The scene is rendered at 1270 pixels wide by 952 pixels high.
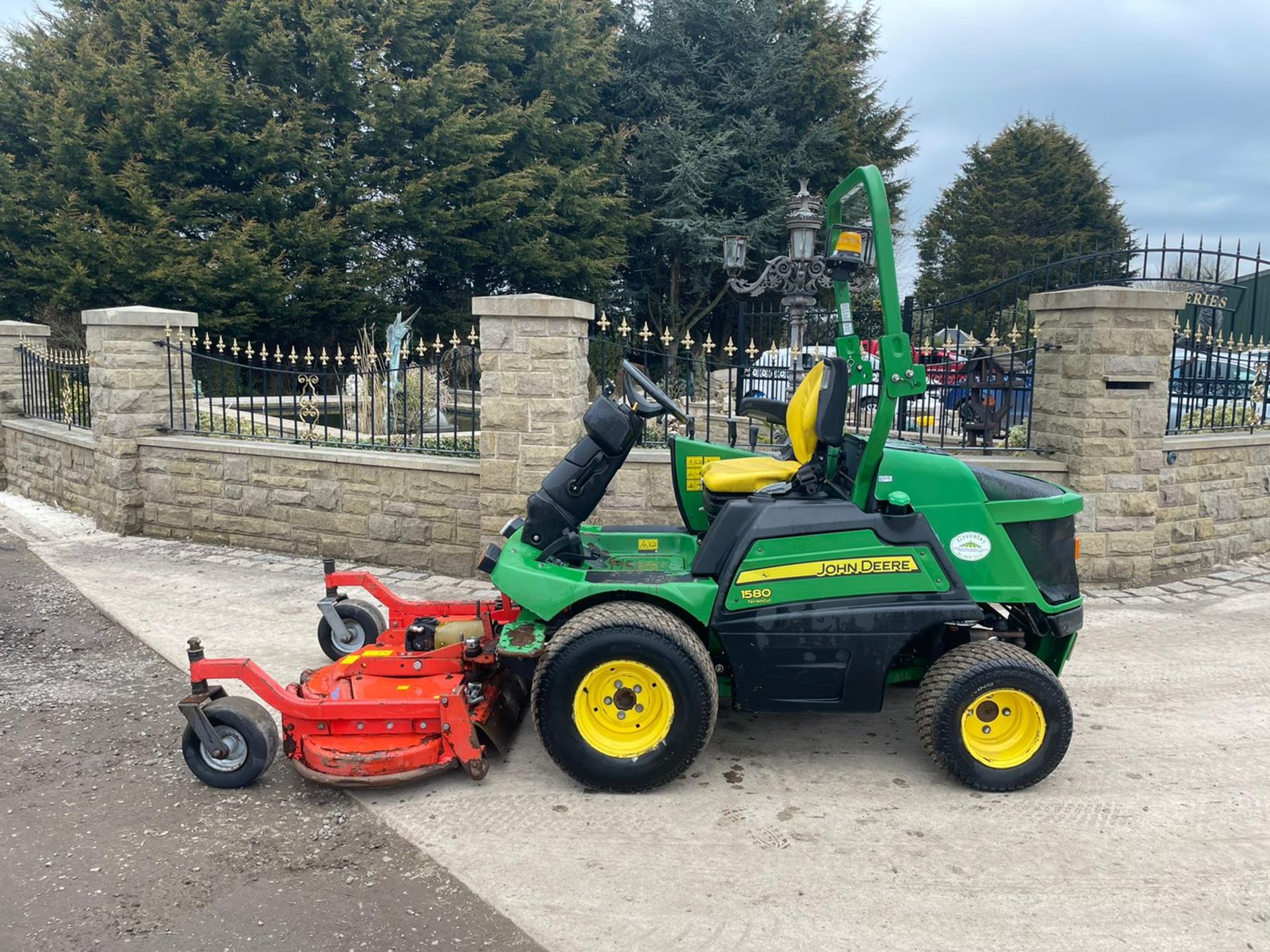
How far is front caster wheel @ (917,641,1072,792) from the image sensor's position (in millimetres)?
3621

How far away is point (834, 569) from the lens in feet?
12.0

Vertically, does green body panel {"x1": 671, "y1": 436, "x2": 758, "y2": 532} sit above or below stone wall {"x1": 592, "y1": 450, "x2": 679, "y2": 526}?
above

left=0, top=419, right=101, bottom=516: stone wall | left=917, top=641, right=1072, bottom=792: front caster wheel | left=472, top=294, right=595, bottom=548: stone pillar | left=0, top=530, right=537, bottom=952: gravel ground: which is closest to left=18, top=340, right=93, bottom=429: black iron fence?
left=0, top=419, right=101, bottom=516: stone wall

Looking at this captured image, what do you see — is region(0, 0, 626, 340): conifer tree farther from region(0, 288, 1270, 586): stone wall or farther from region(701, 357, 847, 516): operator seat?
region(701, 357, 847, 516): operator seat

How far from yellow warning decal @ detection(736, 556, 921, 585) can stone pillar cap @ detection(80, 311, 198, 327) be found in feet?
21.0

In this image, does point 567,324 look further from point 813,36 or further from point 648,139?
point 813,36

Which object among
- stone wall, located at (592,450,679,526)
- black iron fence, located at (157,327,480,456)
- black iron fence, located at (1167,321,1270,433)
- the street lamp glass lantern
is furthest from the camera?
the street lamp glass lantern

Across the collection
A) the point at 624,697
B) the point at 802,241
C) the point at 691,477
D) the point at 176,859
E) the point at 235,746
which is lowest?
the point at 176,859

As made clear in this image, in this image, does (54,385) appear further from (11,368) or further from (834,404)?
(834,404)

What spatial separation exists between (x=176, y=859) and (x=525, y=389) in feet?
13.0

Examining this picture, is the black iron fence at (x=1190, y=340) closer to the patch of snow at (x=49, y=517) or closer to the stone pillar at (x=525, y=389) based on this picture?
the stone pillar at (x=525, y=389)

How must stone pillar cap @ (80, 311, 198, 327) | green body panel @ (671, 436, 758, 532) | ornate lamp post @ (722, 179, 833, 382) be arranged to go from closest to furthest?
green body panel @ (671, 436, 758, 532), stone pillar cap @ (80, 311, 198, 327), ornate lamp post @ (722, 179, 833, 382)

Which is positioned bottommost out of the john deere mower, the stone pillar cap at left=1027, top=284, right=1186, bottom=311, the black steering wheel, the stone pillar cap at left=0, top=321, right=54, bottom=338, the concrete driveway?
the concrete driveway

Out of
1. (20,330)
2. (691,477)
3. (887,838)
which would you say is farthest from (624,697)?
(20,330)
